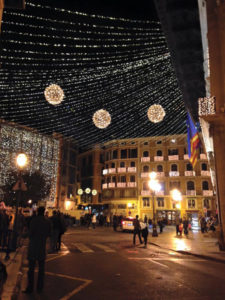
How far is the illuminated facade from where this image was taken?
4191 cm

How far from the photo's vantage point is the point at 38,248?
5.75 metres

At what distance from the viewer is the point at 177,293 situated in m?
5.60

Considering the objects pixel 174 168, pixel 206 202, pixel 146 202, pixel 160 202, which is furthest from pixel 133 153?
pixel 206 202

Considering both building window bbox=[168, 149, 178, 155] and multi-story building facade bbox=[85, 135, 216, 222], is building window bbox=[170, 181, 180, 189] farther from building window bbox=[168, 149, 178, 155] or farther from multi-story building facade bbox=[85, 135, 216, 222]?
building window bbox=[168, 149, 178, 155]

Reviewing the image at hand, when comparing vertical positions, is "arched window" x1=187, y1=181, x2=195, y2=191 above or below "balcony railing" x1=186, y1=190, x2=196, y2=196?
above

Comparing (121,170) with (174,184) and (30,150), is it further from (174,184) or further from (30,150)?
(30,150)

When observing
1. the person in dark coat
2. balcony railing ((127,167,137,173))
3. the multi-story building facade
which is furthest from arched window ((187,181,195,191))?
the person in dark coat

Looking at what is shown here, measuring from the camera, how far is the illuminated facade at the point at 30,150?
4191 centimetres

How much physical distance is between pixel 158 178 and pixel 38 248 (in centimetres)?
4345

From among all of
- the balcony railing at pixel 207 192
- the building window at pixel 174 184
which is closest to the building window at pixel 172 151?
the building window at pixel 174 184

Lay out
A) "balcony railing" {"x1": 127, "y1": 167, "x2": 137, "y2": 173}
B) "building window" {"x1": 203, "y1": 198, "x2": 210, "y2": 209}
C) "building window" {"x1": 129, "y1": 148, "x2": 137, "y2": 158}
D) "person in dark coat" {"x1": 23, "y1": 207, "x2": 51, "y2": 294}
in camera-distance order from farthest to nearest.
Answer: "building window" {"x1": 129, "y1": 148, "x2": 137, "y2": 158} → "balcony railing" {"x1": 127, "y1": 167, "x2": 137, "y2": 173} → "building window" {"x1": 203, "y1": 198, "x2": 210, "y2": 209} → "person in dark coat" {"x1": 23, "y1": 207, "x2": 51, "y2": 294}

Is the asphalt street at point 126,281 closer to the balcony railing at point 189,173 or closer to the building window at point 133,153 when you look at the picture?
the balcony railing at point 189,173

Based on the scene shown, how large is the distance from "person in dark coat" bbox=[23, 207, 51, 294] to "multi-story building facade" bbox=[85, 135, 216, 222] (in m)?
41.6

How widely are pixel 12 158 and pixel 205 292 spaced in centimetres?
4064
